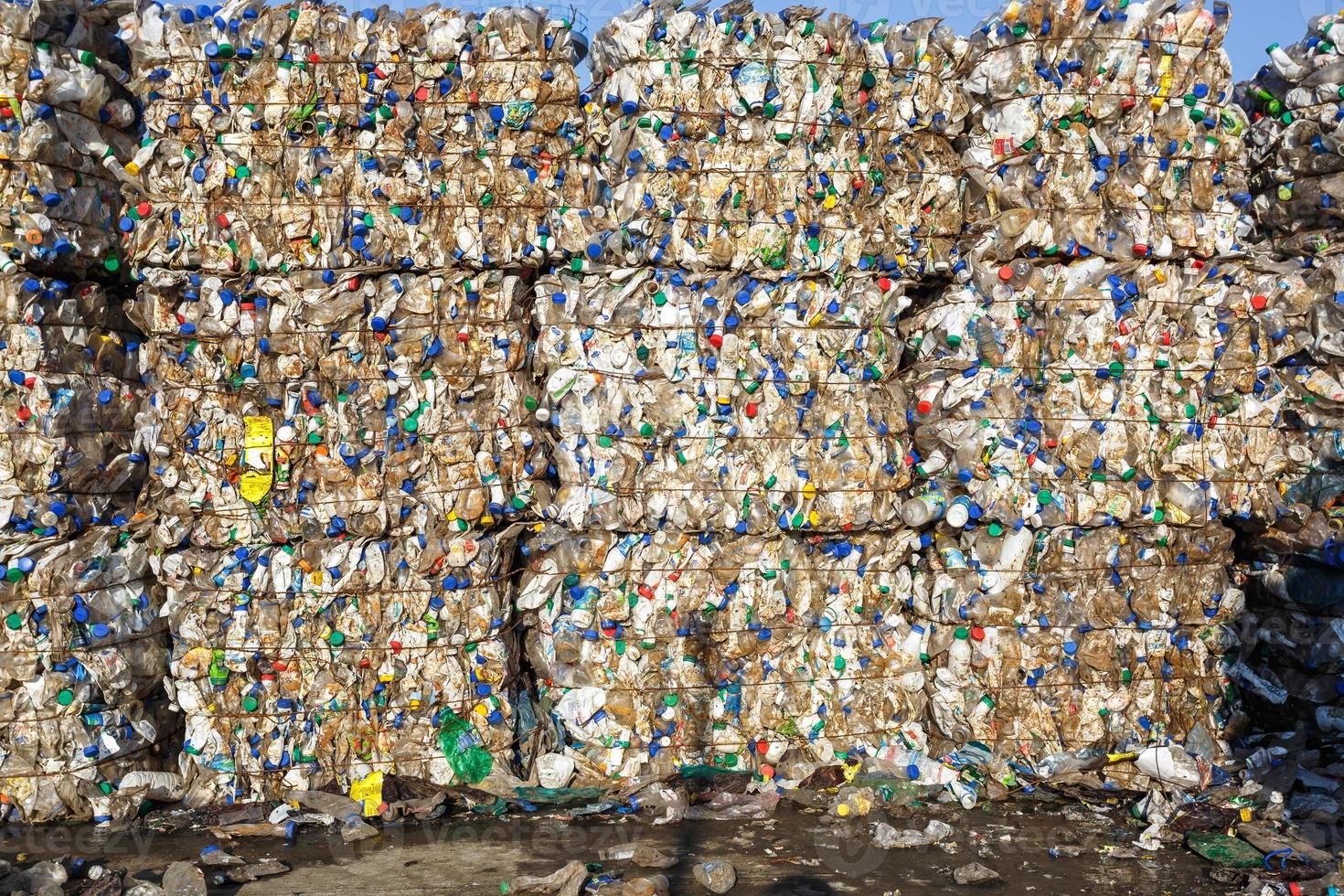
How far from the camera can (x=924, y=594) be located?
13.8 ft


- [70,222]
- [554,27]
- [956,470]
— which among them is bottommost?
[956,470]

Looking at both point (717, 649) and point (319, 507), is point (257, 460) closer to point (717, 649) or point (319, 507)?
point (319, 507)

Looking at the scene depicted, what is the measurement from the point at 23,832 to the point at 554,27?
135 inches

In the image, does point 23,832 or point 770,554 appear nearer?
point 23,832

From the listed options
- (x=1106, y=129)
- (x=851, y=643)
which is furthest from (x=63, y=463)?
(x=1106, y=129)

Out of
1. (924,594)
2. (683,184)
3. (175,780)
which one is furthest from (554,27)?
(175,780)

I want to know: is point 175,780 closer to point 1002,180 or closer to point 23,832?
point 23,832

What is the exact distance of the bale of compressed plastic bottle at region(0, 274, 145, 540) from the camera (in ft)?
12.6

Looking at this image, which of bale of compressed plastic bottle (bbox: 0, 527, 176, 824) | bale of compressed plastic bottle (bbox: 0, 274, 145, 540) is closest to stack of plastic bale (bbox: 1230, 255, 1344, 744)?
bale of compressed plastic bottle (bbox: 0, 527, 176, 824)

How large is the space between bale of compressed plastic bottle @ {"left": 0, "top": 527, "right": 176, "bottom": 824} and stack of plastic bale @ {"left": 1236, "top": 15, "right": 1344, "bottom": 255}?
470 centimetres

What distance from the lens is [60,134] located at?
3852 mm

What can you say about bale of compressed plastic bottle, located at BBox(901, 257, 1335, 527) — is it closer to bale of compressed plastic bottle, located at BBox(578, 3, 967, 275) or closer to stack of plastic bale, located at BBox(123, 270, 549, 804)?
bale of compressed plastic bottle, located at BBox(578, 3, 967, 275)

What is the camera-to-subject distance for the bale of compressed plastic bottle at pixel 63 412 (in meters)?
3.84

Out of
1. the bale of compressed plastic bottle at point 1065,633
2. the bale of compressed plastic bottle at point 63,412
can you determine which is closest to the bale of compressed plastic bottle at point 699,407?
the bale of compressed plastic bottle at point 1065,633
